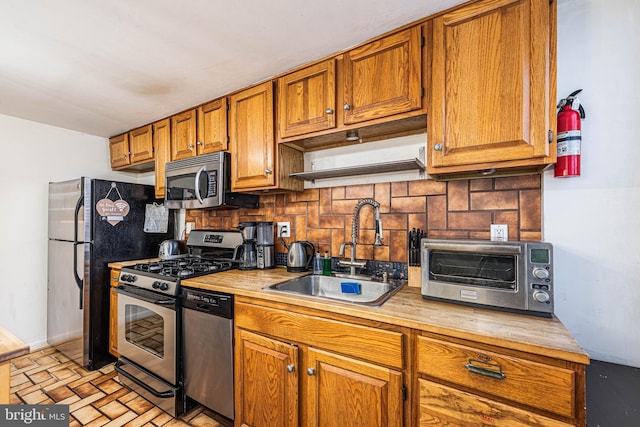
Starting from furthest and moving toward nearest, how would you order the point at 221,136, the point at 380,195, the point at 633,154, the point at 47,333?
1. the point at 47,333
2. the point at 221,136
3. the point at 380,195
4. the point at 633,154

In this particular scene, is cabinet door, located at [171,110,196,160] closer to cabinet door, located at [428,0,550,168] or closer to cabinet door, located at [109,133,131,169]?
cabinet door, located at [109,133,131,169]

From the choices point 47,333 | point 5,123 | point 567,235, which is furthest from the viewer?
point 47,333

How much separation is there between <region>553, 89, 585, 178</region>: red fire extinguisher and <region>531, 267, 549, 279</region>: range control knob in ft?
1.61

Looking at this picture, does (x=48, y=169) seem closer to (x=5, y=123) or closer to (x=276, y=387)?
(x=5, y=123)

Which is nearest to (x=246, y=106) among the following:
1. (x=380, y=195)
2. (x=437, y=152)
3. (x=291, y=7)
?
(x=291, y=7)

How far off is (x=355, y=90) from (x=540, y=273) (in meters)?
1.25

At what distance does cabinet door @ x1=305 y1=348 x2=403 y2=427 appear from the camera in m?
1.15

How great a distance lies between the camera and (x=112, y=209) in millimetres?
2502

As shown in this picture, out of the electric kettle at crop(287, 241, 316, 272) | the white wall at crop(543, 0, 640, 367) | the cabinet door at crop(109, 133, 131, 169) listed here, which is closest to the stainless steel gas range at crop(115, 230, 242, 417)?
the electric kettle at crop(287, 241, 316, 272)

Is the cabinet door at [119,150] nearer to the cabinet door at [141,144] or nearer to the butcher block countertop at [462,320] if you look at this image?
the cabinet door at [141,144]

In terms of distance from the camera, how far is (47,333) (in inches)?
110

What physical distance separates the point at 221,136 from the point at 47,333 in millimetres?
2687

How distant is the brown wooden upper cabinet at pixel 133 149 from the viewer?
2766 mm

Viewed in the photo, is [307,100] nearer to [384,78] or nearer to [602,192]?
[384,78]
